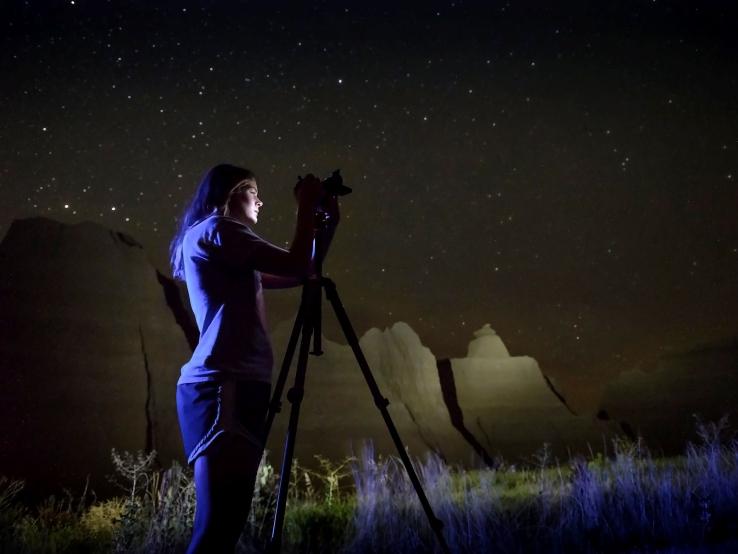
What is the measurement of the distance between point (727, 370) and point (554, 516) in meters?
30.2

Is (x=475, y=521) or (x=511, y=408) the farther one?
(x=511, y=408)

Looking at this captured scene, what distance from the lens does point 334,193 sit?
239 centimetres

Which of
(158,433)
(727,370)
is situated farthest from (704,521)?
(727,370)

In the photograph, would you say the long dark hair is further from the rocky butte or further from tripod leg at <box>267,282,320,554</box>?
the rocky butte

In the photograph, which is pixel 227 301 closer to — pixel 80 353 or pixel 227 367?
pixel 227 367

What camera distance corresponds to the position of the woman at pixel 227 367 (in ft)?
5.25

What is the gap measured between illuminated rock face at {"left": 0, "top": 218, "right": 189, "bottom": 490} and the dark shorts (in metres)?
14.3

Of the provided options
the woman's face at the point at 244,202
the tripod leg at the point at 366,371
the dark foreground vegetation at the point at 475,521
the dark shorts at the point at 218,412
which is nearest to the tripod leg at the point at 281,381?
the tripod leg at the point at 366,371

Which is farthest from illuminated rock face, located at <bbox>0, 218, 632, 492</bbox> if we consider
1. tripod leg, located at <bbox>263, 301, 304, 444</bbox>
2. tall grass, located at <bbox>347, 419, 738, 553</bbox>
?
tripod leg, located at <bbox>263, 301, 304, 444</bbox>

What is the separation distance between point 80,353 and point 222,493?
646 inches

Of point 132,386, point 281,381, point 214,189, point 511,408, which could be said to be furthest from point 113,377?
point 511,408

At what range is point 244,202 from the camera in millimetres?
2037

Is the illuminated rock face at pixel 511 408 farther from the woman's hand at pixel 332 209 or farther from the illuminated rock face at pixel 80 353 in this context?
the woman's hand at pixel 332 209

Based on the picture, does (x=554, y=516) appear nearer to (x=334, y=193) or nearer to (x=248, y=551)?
(x=248, y=551)
